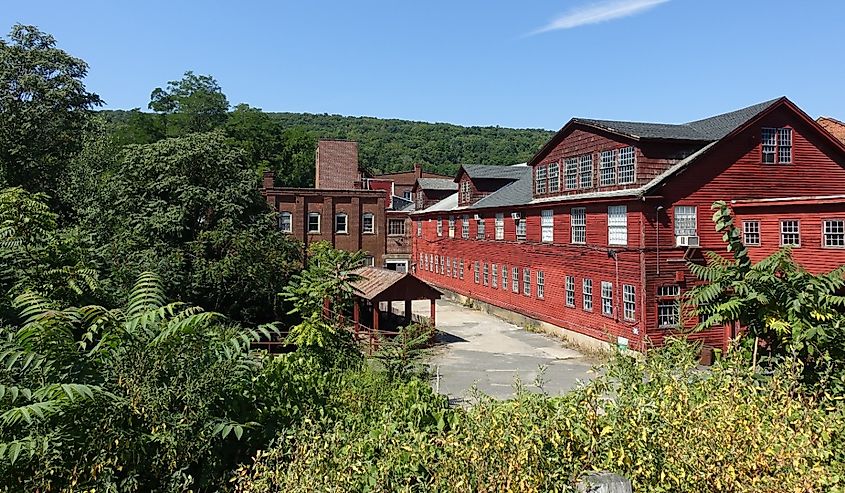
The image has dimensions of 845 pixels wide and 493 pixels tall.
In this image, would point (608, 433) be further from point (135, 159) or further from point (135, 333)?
point (135, 159)

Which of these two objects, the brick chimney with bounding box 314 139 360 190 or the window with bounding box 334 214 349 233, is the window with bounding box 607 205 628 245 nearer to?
the window with bounding box 334 214 349 233

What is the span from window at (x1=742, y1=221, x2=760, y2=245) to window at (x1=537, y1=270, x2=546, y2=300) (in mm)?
10074

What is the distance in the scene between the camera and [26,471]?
184 inches

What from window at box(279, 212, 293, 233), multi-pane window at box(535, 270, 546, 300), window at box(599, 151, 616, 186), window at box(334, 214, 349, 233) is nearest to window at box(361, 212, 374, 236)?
window at box(334, 214, 349, 233)

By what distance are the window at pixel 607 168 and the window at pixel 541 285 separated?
6583mm

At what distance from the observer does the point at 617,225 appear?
25359mm

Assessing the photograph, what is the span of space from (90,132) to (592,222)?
99.3 ft

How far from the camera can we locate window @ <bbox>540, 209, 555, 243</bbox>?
30684 millimetres

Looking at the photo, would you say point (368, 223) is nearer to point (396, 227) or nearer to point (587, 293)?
point (396, 227)

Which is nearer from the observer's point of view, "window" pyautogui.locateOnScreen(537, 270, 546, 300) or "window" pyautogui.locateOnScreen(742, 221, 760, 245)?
"window" pyautogui.locateOnScreen(742, 221, 760, 245)

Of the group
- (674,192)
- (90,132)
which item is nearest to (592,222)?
(674,192)

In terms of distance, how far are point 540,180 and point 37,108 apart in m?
26.8

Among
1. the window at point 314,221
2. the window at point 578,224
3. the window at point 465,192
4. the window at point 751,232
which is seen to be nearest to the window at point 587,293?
the window at point 578,224

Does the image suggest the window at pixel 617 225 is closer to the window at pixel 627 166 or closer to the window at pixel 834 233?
the window at pixel 627 166
